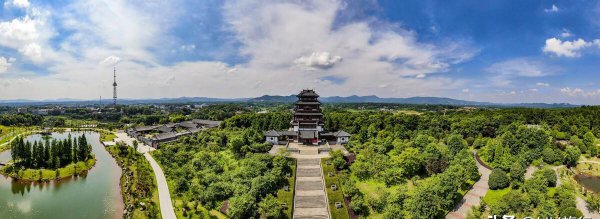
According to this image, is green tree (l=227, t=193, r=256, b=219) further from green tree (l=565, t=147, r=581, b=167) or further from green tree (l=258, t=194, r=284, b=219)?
green tree (l=565, t=147, r=581, b=167)

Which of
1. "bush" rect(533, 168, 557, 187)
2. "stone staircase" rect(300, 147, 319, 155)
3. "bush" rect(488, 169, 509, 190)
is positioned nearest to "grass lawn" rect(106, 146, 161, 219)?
"stone staircase" rect(300, 147, 319, 155)

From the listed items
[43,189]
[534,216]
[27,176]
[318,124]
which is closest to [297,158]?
[318,124]

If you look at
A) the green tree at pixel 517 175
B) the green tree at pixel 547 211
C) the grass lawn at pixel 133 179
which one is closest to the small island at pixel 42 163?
the grass lawn at pixel 133 179

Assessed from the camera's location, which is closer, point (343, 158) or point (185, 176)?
point (185, 176)

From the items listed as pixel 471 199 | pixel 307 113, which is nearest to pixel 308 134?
pixel 307 113

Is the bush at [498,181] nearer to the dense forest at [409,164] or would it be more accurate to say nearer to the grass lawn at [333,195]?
the dense forest at [409,164]

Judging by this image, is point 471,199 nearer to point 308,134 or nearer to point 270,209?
point 270,209

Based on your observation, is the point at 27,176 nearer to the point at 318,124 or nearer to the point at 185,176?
the point at 185,176
